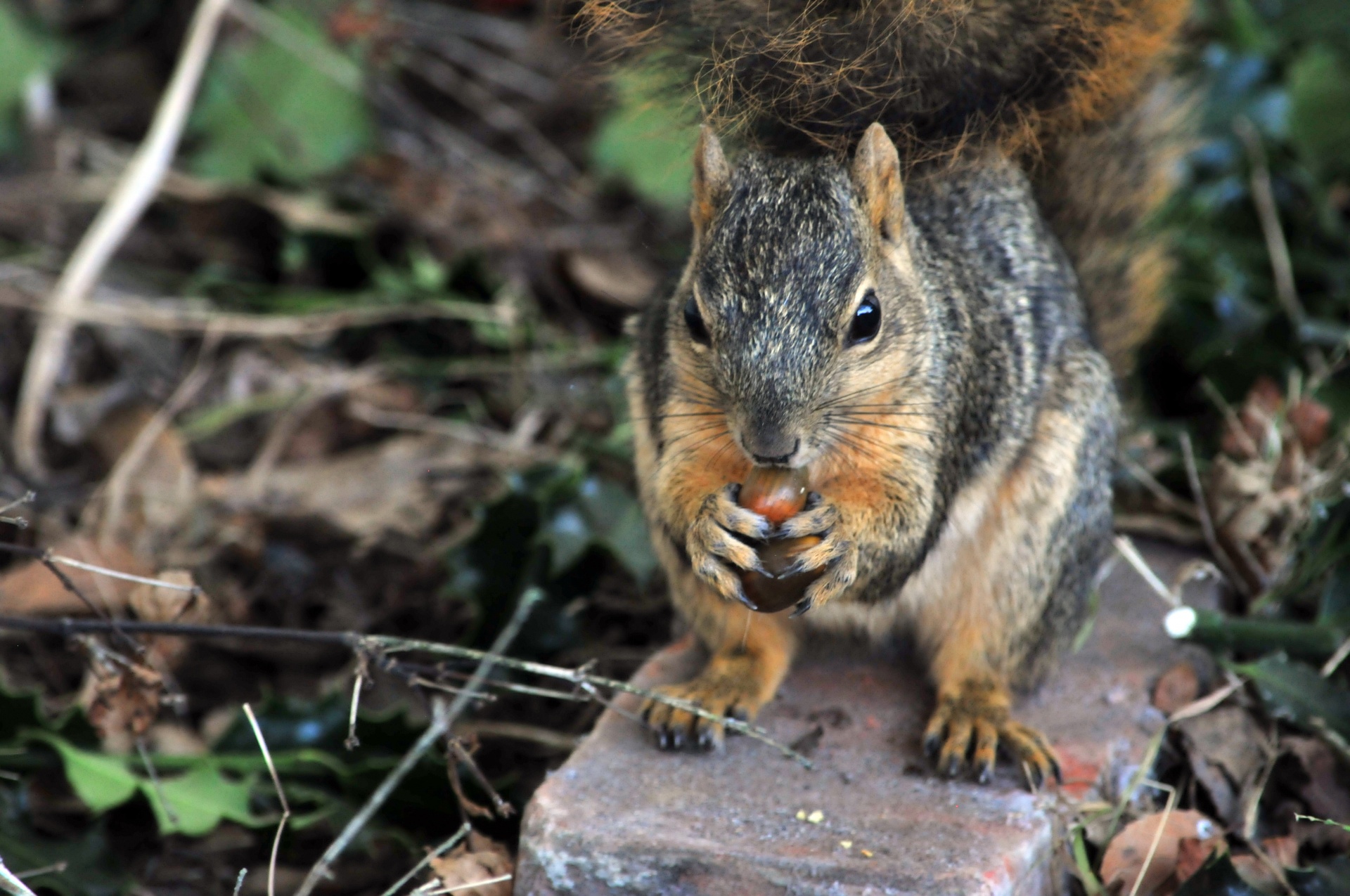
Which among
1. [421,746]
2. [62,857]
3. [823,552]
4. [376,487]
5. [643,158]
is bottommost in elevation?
[62,857]

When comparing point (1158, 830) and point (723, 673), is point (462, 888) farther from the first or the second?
point (1158, 830)

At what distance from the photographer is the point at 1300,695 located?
7.64ft

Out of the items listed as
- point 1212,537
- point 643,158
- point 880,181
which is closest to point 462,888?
point 880,181

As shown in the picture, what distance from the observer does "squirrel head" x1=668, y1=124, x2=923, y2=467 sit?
189cm

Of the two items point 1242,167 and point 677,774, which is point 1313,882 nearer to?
point 677,774

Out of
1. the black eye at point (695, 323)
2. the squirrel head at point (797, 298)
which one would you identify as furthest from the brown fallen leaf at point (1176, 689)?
the black eye at point (695, 323)

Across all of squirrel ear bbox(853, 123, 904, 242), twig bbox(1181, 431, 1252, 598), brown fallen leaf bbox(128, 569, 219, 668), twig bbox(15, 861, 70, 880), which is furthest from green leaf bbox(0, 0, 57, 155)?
twig bbox(1181, 431, 1252, 598)

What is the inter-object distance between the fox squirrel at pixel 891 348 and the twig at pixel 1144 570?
0.19 metres

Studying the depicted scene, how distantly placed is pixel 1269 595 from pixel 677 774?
1.24 metres

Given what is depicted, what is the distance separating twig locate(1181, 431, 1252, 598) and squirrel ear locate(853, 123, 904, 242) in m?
0.94

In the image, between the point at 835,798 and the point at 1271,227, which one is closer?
the point at 835,798

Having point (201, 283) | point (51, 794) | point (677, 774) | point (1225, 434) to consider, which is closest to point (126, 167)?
point (201, 283)

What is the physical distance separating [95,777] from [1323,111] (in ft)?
11.0

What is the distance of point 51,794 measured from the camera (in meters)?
2.48
